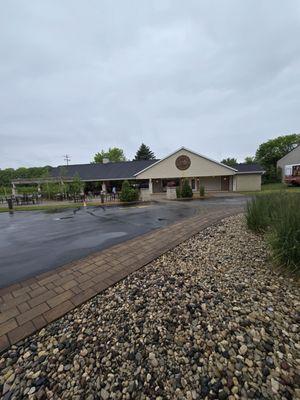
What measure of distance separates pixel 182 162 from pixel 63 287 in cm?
2407

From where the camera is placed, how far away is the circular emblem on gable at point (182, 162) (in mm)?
25484

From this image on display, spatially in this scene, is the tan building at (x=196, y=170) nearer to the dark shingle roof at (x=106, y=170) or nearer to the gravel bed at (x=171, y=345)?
the dark shingle roof at (x=106, y=170)

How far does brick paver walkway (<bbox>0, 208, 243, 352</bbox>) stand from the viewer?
2338 millimetres

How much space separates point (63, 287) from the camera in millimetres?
3066

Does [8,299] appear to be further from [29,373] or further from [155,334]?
[155,334]

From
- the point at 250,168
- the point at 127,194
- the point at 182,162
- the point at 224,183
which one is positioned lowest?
the point at 127,194

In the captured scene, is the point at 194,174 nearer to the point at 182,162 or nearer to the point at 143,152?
the point at 182,162

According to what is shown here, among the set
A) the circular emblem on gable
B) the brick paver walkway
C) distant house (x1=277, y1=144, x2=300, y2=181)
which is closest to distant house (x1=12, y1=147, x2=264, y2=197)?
the circular emblem on gable

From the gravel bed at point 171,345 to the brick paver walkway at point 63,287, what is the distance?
0.18 meters

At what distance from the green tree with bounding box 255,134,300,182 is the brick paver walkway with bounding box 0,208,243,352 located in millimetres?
47038

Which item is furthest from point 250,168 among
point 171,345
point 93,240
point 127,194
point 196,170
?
point 171,345

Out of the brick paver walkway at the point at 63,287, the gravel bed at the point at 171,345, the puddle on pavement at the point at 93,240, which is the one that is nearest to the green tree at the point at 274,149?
the puddle on pavement at the point at 93,240

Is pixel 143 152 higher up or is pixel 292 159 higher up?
pixel 143 152

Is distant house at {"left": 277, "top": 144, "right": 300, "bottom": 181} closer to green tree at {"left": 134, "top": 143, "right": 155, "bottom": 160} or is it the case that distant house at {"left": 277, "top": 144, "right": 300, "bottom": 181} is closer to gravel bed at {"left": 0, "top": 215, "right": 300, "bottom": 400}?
green tree at {"left": 134, "top": 143, "right": 155, "bottom": 160}
